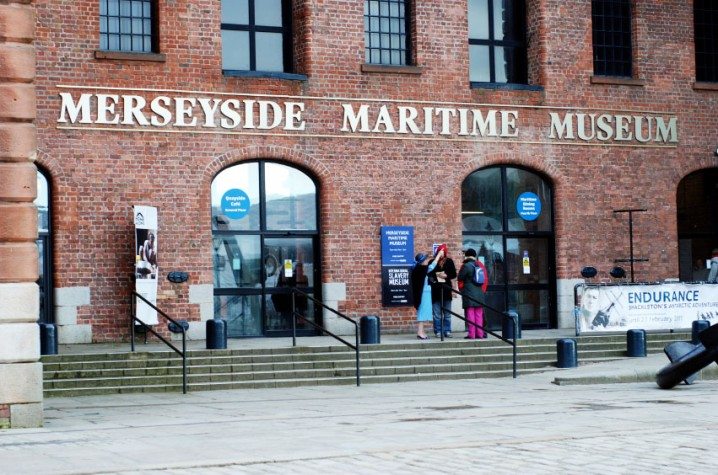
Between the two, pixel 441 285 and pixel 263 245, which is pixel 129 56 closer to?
pixel 263 245

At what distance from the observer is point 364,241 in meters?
27.0

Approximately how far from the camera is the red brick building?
25.0 metres

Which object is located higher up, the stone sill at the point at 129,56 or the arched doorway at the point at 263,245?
the stone sill at the point at 129,56

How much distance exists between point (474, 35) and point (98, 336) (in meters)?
10.3

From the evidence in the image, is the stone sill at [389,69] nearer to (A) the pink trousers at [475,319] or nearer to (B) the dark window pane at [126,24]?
(B) the dark window pane at [126,24]

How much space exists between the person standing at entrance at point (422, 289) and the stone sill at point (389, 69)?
Result: 13.3 ft

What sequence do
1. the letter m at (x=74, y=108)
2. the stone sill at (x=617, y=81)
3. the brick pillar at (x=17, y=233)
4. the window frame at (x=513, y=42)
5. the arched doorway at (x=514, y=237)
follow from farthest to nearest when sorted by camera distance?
the stone sill at (x=617, y=81), the window frame at (x=513, y=42), the arched doorway at (x=514, y=237), the letter m at (x=74, y=108), the brick pillar at (x=17, y=233)

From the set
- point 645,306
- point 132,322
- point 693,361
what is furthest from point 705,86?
point 132,322

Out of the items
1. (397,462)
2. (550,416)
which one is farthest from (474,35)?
(397,462)

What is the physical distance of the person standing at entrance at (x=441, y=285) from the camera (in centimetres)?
2523

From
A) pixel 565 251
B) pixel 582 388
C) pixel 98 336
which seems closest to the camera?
pixel 582 388

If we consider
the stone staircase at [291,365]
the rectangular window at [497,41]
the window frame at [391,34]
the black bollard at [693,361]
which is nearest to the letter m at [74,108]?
the stone staircase at [291,365]

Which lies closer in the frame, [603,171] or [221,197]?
[221,197]

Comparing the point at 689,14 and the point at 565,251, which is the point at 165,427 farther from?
the point at 689,14
